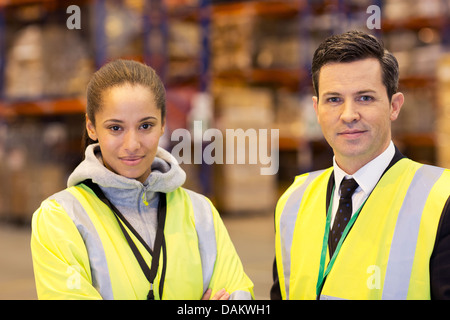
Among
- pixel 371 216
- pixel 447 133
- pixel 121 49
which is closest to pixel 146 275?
pixel 371 216

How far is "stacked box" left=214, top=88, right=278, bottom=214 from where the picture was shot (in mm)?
8773

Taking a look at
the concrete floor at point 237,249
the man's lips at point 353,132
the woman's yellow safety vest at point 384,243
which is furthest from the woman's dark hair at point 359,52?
the concrete floor at point 237,249

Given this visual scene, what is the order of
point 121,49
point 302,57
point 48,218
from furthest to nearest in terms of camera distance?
1. point 302,57
2. point 121,49
3. point 48,218

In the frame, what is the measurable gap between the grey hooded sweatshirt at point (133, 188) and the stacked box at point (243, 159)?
21.5 ft

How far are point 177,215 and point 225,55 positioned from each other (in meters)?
7.37

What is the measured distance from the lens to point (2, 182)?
835 centimetres

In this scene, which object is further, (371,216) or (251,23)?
(251,23)

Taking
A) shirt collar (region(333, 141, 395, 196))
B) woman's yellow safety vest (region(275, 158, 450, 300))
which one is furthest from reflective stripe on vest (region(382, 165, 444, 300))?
shirt collar (region(333, 141, 395, 196))

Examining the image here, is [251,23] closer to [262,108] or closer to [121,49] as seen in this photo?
[262,108]

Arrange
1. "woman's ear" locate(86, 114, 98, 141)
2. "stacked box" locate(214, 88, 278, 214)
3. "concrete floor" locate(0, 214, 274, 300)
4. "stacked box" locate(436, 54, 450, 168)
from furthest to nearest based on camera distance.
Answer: "stacked box" locate(214, 88, 278, 214), "stacked box" locate(436, 54, 450, 168), "concrete floor" locate(0, 214, 274, 300), "woman's ear" locate(86, 114, 98, 141)

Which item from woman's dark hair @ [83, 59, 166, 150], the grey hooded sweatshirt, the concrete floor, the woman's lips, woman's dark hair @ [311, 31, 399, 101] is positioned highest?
woman's dark hair @ [311, 31, 399, 101]

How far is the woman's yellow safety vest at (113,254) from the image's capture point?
1793 mm

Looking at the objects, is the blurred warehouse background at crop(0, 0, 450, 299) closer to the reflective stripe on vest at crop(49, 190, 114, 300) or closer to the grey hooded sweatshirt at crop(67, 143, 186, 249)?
the grey hooded sweatshirt at crop(67, 143, 186, 249)

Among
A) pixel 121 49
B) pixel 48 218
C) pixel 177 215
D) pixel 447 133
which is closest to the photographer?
pixel 48 218
